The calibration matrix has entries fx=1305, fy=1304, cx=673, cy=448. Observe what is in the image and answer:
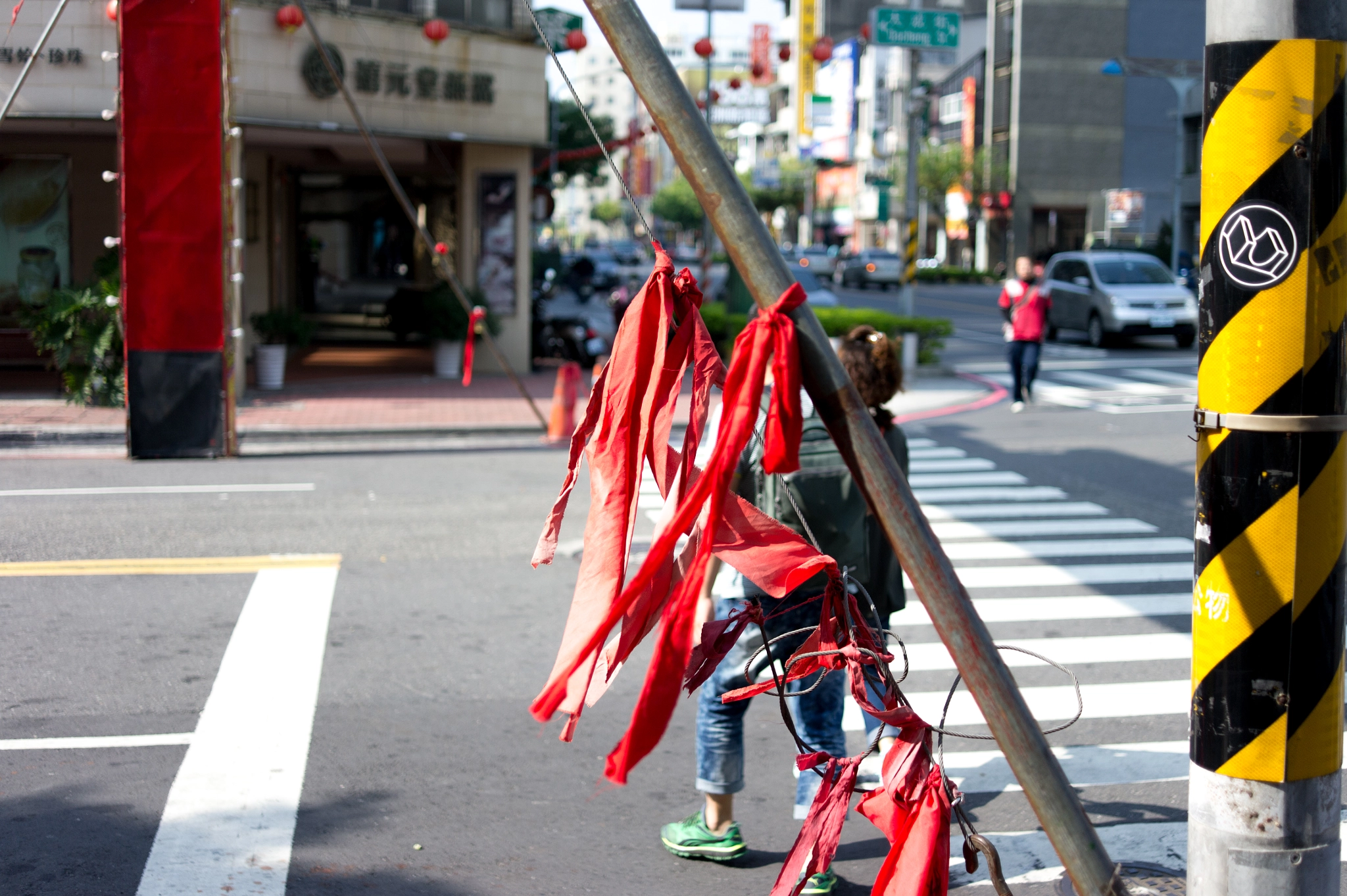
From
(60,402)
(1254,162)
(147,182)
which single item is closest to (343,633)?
(1254,162)

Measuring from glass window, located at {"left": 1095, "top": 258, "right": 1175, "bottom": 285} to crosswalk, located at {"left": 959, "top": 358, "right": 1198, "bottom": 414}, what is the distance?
282 cm

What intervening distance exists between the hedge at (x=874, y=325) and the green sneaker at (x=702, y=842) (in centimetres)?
1601

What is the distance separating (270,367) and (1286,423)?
17.4 meters

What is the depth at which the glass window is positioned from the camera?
2655cm

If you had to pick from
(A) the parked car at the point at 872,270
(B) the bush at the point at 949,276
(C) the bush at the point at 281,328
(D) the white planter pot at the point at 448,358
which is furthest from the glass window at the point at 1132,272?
(B) the bush at the point at 949,276

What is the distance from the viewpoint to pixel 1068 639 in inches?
285

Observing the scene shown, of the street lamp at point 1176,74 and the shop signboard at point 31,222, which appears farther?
the street lamp at point 1176,74

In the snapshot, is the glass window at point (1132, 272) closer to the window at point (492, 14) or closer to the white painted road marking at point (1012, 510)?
the window at point (492, 14)

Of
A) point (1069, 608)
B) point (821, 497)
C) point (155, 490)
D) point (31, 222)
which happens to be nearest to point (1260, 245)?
point (821, 497)

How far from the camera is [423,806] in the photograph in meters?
4.98

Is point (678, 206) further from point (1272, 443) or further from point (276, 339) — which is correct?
point (1272, 443)

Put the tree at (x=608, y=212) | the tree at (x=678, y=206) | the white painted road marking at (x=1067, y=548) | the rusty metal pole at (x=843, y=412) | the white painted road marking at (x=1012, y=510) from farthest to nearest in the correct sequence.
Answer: the tree at (x=608, y=212), the tree at (x=678, y=206), the white painted road marking at (x=1012, y=510), the white painted road marking at (x=1067, y=548), the rusty metal pole at (x=843, y=412)

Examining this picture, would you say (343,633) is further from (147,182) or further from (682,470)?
(147,182)

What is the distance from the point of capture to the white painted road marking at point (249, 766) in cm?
434
